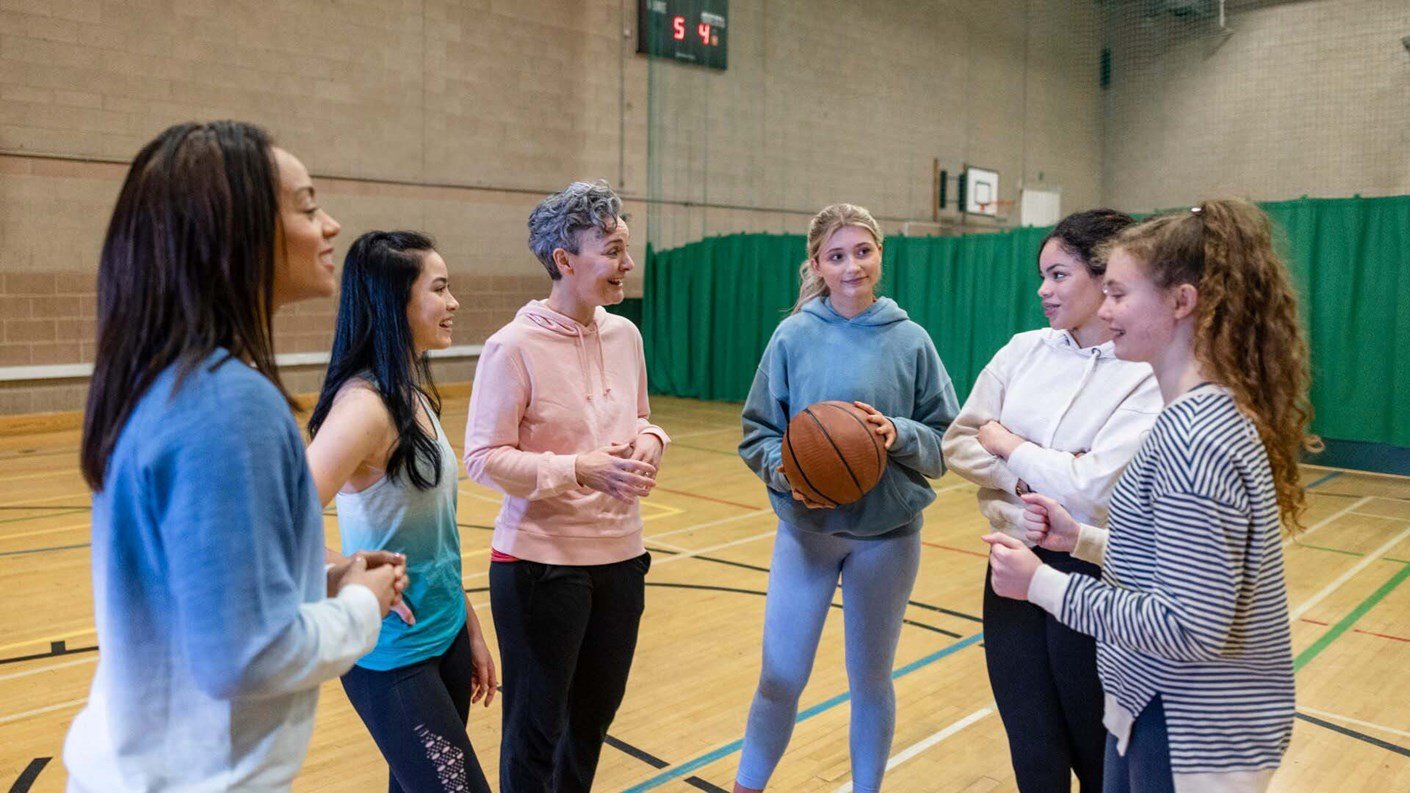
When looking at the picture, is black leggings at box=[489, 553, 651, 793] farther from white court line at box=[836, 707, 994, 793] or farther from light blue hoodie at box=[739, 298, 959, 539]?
white court line at box=[836, 707, 994, 793]

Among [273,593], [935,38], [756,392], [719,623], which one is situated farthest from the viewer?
[935,38]

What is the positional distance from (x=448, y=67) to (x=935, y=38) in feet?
25.4

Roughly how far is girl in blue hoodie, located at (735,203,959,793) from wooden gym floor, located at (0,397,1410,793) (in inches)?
20.0

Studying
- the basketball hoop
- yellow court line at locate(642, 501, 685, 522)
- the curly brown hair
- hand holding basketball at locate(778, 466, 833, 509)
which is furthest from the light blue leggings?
the basketball hoop

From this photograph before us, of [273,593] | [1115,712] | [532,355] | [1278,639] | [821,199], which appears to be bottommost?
[1115,712]

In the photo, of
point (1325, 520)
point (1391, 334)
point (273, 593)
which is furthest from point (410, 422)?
point (1391, 334)

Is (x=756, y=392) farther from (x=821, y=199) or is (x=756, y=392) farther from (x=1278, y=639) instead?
(x=821, y=199)

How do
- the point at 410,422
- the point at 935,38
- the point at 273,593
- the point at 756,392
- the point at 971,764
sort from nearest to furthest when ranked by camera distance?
the point at 273,593
the point at 410,422
the point at 756,392
the point at 971,764
the point at 935,38

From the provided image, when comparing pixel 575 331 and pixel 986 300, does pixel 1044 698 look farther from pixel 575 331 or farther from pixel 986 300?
pixel 986 300

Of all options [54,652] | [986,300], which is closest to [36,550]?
[54,652]

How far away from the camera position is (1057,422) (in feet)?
7.41

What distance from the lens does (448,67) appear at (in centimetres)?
1134

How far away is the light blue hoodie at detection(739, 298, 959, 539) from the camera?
262 centimetres

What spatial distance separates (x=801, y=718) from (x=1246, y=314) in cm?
244
